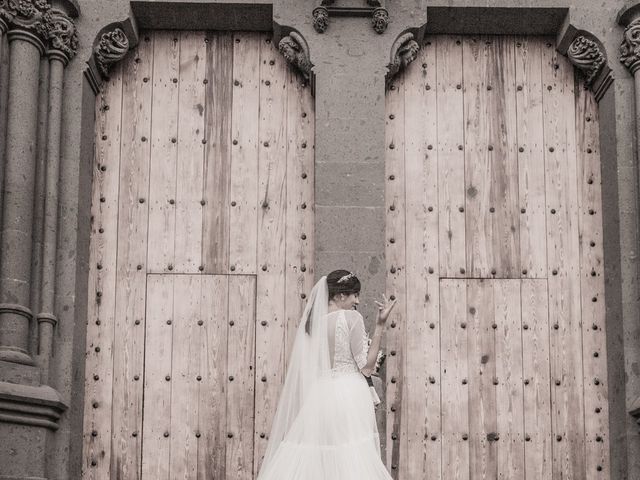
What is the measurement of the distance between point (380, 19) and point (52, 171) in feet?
7.94

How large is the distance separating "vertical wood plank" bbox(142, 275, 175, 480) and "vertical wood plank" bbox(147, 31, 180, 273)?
18 cm

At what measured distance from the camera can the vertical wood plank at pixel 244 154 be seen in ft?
29.1

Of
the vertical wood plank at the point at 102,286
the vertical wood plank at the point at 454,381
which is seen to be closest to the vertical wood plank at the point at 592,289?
the vertical wood plank at the point at 454,381

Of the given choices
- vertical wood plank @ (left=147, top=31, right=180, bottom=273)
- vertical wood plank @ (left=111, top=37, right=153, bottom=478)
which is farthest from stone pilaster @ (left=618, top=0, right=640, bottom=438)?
vertical wood plank @ (left=111, top=37, right=153, bottom=478)

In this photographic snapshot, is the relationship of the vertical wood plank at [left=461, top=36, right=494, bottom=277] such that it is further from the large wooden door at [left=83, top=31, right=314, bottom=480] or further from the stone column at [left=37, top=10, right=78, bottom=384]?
the stone column at [left=37, top=10, right=78, bottom=384]

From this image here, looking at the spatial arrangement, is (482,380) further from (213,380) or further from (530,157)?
(213,380)

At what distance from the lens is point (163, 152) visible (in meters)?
9.02

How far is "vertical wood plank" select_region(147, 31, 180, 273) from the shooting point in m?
8.86

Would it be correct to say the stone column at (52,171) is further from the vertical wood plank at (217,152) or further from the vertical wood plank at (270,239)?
the vertical wood plank at (270,239)

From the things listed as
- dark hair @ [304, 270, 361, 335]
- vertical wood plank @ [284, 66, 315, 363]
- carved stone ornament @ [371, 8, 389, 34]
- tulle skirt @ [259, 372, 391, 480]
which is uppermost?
carved stone ornament @ [371, 8, 389, 34]

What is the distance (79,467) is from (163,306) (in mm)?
1194

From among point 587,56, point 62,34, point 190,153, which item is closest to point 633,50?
point 587,56

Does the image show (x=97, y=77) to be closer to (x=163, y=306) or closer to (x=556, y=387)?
(x=163, y=306)

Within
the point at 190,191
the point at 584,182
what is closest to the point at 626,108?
the point at 584,182
